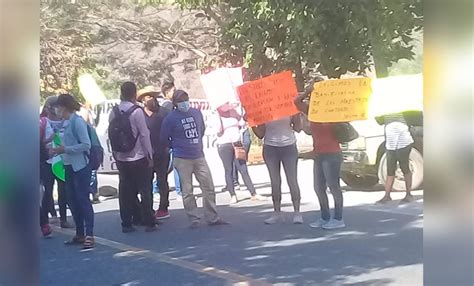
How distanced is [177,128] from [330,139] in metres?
1.43

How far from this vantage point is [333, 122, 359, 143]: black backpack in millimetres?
5895

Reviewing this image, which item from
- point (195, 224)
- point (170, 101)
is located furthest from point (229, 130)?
point (195, 224)

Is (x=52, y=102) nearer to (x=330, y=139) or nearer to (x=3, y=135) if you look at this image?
(x=330, y=139)

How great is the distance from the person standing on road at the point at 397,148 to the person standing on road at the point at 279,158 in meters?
0.81

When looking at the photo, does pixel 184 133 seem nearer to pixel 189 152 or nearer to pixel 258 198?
pixel 189 152

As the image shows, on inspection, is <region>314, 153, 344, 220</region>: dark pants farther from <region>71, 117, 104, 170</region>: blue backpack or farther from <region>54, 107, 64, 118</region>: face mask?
<region>54, 107, 64, 118</region>: face mask

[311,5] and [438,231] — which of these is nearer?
[438,231]

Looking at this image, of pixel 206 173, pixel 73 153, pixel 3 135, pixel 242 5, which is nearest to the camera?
pixel 3 135

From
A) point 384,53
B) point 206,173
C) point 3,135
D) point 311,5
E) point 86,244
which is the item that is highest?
point 311,5

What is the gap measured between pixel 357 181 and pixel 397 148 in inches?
28.2

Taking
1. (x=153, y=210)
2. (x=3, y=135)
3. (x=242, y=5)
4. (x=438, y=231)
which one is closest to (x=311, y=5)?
(x=242, y=5)

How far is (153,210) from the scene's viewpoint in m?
7.34

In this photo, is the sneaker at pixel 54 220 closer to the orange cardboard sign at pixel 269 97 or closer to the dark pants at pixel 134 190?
the dark pants at pixel 134 190

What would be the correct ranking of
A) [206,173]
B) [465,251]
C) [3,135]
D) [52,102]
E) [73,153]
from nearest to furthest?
[465,251]
[3,135]
[73,153]
[52,102]
[206,173]
